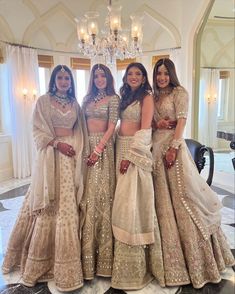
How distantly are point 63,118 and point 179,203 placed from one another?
1.16 metres

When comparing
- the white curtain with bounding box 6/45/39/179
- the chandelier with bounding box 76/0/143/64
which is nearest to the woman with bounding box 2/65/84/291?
the chandelier with bounding box 76/0/143/64

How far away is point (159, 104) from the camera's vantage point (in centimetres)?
222

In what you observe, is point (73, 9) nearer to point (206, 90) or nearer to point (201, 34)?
point (201, 34)

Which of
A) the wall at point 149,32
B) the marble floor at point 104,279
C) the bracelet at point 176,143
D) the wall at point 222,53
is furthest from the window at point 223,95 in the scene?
the bracelet at point 176,143

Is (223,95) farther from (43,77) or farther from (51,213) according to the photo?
(43,77)

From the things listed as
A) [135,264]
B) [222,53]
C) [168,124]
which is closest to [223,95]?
[222,53]

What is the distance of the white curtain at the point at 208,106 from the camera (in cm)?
454

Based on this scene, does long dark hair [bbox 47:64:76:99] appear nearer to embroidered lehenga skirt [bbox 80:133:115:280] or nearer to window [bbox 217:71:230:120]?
embroidered lehenga skirt [bbox 80:133:115:280]

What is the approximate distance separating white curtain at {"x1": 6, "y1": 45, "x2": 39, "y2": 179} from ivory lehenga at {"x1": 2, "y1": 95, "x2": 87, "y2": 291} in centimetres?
346

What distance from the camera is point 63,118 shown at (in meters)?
2.19

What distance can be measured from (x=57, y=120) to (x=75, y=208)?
728mm

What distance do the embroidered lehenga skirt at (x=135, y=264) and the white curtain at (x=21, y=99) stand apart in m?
4.00

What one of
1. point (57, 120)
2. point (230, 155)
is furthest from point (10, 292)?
point (230, 155)

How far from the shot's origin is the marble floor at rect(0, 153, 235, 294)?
78.4 inches
